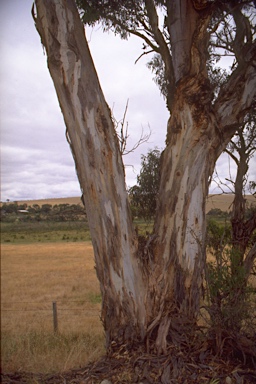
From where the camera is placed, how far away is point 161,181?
159 inches

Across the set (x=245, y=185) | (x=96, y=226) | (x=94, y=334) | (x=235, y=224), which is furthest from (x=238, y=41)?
(x=94, y=334)

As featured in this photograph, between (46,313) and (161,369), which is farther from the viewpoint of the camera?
(46,313)

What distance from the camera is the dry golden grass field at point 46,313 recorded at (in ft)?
13.4

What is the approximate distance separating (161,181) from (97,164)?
0.73 meters

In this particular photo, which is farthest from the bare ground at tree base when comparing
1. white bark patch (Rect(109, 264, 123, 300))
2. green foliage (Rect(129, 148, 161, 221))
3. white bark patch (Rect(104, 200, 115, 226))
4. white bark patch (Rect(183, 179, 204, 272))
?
green foliage (Rect(129, 148, 161, 221))

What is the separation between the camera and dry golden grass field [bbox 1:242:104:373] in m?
4.07

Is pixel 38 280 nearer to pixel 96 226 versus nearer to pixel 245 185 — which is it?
pixel 245 185

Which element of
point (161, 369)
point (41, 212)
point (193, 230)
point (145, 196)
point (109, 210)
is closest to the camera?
point (161, 369)

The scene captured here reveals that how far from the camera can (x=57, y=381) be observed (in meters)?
→ 3.38

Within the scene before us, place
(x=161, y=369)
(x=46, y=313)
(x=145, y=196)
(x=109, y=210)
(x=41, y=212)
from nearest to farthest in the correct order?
(x=161, y=369), (x=109, y=210), (x=41, y=212), (x=145, y=196), (x=46, y=313)

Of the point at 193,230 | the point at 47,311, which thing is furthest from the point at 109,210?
the point at 47,311

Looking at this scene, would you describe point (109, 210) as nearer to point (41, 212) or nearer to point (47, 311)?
point (41, 212)

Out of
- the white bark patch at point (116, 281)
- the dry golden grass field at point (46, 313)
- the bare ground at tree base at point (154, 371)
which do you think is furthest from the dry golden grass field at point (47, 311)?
the white bark patch at point (116, 281)

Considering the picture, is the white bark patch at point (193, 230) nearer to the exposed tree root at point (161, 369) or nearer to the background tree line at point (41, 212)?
the exposed tree root at point (161, 369)
